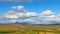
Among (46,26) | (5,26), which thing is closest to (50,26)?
(46,26)

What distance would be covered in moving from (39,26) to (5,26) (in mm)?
10063

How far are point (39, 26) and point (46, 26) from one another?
7.25 ft

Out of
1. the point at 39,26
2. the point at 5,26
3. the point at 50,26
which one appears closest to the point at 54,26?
the point at 50,26

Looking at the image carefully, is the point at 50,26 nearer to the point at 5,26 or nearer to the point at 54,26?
the point at 54,26

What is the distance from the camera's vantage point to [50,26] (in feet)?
153

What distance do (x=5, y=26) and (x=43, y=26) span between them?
10.9m

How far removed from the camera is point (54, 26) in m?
47.6

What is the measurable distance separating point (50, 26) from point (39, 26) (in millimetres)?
3176

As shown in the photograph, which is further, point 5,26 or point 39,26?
point 5,26

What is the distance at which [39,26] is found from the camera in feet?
151

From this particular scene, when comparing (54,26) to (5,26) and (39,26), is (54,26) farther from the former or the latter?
(5,26)

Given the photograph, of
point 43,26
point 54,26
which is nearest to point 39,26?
point 43,26

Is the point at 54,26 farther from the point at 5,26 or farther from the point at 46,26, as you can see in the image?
the point at 5,26

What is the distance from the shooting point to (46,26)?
154 feet
